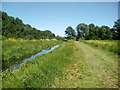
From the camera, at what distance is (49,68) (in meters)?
11.6

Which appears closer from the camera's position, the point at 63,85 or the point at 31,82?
the point at 31,82

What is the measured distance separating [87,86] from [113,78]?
8.15 feet

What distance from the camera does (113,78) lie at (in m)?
10.4

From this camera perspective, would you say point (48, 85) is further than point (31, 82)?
Yes

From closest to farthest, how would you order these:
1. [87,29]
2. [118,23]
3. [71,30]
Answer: [118,23], [87,29], [71,30]

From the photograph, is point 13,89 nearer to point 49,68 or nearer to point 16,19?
point 49,68

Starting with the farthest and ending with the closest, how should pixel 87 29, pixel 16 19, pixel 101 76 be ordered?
pixel 87 29
pixel 16 19
pixel 101 76

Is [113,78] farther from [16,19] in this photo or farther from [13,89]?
[16,19]

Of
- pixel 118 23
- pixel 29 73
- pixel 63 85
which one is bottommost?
pixel 63 85

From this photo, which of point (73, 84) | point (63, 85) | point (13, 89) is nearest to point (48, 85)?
point (63, 85)

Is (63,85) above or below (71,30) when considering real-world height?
below

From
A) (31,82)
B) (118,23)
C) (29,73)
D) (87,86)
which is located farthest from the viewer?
(118,23)

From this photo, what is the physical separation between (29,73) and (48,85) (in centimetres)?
172

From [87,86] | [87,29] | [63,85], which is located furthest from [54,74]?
[87,29]
